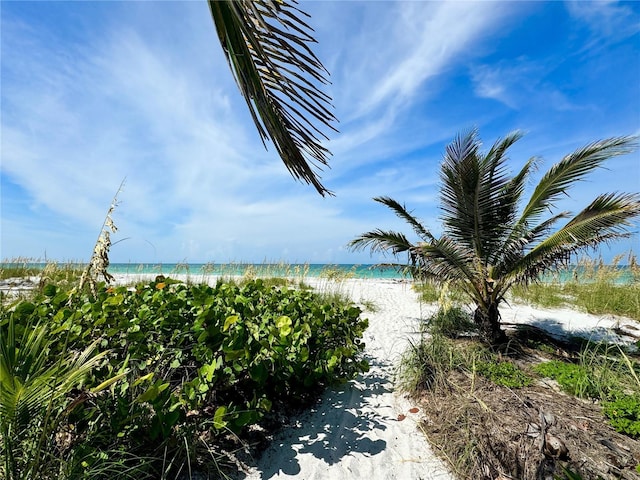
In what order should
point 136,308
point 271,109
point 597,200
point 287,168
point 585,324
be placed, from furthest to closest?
1. point 585,324
2. point 597,200
3. point 136,308
4. point 287,168
5. point 271,109

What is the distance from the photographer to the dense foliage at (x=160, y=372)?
191 cm

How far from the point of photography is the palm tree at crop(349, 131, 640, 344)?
451cm

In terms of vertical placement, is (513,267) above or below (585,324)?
above

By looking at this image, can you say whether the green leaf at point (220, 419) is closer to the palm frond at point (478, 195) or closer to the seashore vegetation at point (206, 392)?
the seashore vegetation at point (206, 392)

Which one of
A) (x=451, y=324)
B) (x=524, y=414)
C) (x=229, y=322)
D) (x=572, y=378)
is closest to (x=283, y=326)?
(x=229, y=322)

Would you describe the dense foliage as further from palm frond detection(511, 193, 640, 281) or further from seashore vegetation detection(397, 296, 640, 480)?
palm frond detection(511, 193, 640, 281)

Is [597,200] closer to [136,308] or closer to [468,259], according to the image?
[468,259]

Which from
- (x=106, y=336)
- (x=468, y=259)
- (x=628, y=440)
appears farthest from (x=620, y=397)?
(x=106, y=336)

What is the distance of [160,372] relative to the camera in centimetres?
245

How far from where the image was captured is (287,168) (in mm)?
1517

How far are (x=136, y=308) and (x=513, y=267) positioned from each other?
5.25 m

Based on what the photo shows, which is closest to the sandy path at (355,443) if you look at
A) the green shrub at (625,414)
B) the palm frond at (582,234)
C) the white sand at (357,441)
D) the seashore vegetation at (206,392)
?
the white sand at (357,441)

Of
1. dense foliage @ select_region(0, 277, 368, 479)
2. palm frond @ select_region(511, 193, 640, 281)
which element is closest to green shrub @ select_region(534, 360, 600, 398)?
palm frond @ select_region(511, 193, 640, 281)

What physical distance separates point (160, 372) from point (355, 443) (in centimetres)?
176
